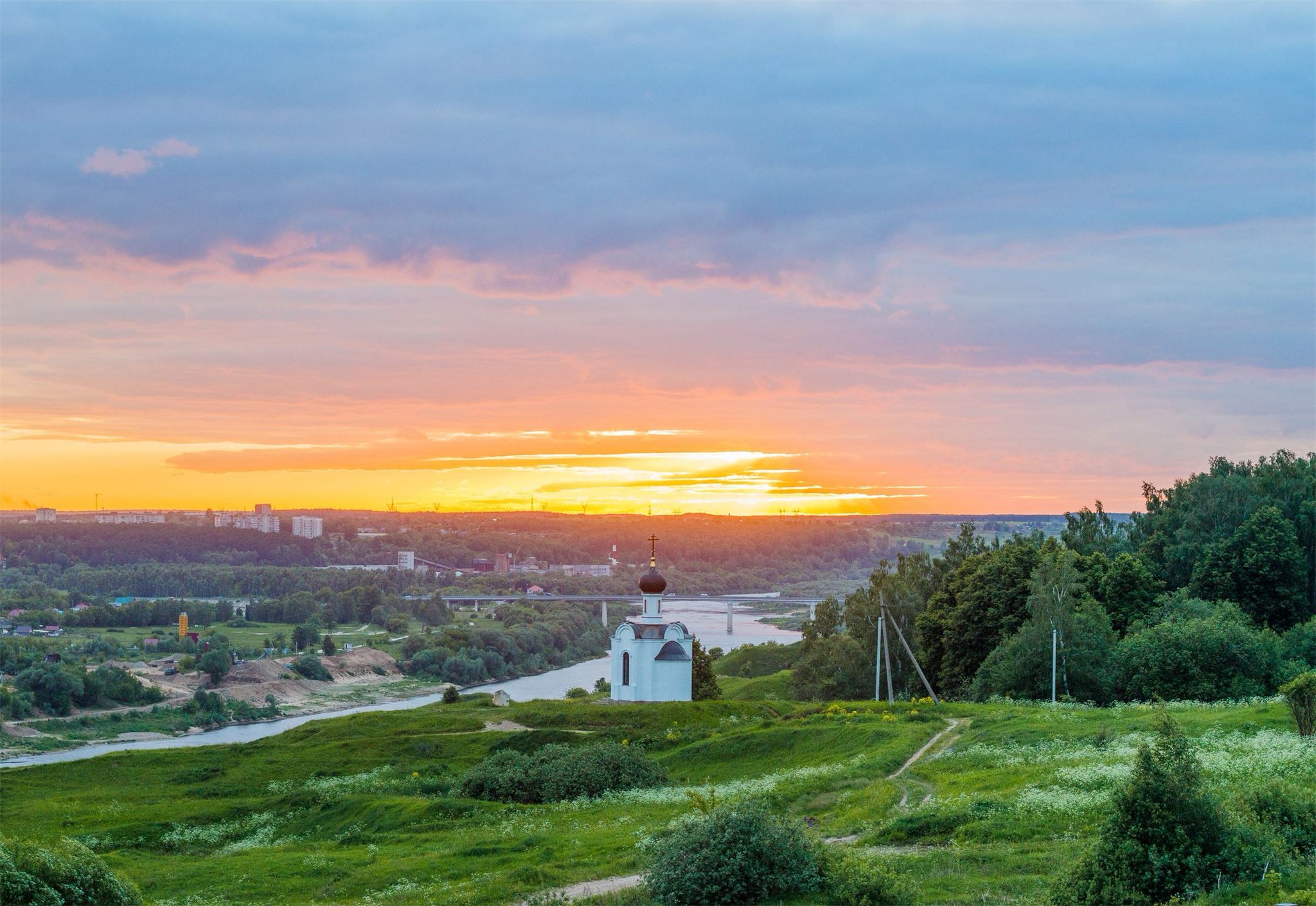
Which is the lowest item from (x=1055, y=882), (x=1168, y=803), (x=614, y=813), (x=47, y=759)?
(x=47, y=759)

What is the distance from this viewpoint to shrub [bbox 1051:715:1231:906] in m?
13.5

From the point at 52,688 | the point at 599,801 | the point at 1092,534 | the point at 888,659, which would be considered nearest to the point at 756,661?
the point at 1092,534

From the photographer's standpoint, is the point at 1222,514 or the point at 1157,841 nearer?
the point at 1157,841

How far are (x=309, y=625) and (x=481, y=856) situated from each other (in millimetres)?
113585

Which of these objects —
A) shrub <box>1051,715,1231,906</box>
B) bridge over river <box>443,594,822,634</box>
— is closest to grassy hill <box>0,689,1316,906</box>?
shrub <box>1051,715,1231,906</box>

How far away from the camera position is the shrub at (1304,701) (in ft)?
76.7

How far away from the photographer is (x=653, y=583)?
5078cm

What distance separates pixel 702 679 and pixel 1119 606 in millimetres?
18181

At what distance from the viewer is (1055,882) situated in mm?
14242

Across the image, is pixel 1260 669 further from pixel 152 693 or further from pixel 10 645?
pixel 10 645

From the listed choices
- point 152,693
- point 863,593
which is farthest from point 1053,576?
point 152,693

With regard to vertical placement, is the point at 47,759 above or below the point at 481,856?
below

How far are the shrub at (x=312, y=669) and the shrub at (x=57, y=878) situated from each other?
9020cm

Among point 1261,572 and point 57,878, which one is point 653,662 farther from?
point 57,878
